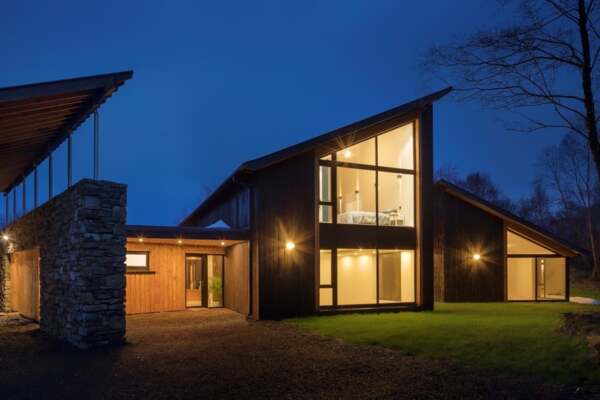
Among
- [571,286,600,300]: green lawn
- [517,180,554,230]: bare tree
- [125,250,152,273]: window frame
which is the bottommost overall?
[571,286,600,300]: green lawn

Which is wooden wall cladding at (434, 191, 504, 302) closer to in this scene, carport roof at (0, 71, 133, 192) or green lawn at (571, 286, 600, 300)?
green lawn at (571, 286, 600, 300)

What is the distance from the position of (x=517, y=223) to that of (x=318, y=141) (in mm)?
8857

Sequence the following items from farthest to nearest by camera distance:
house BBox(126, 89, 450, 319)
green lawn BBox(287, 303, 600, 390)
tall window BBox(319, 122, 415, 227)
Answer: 1. tall window BBox(319, 122, 415, 227)
2. house BBox(126, 89, 450, 319)
3. green lawn BBox(287, 303, 600, 390)

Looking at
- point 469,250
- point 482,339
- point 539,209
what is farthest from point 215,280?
point 539,209

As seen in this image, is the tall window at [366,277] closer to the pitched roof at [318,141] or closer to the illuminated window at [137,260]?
the pitched roof at [318,141]

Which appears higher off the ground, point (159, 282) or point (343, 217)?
point (343, 217)

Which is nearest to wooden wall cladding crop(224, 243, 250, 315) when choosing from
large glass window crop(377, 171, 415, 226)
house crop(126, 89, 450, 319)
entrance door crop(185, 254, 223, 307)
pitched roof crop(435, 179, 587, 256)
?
house crop(126, 89, 450, 319)

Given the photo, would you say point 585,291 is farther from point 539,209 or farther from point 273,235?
point 273,235

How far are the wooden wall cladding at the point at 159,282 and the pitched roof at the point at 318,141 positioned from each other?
218 centimetres

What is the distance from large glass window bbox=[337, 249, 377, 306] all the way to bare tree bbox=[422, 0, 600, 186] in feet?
20.0

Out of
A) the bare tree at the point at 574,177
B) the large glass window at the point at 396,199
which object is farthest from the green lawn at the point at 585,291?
the large glass window at the point at 396,199

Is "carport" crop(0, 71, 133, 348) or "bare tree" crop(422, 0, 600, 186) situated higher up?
"bare tree" crop(422, 0, 600, 186)

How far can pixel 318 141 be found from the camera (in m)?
12.7

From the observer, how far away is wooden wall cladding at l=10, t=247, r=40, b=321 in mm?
11938
